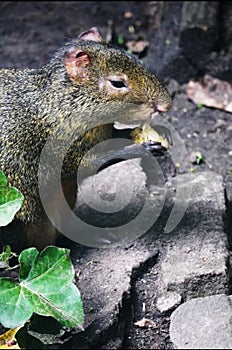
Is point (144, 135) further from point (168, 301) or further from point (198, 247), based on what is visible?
point (168, 301)

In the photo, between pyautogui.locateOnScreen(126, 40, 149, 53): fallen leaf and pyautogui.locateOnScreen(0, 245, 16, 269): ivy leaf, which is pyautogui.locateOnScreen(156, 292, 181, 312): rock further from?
pyautogui.locateOnScreen(126, 40, 149, 53): fallen leaf

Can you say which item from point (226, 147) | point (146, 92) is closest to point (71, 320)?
point (146, 92)

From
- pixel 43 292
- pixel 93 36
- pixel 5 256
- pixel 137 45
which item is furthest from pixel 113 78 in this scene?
pixel 137 45

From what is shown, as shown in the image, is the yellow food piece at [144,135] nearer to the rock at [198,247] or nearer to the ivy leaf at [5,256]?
the rock at [198,247]

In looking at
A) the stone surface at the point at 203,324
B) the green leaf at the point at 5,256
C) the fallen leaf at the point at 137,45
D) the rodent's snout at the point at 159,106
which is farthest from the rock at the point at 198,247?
the fallen leaf at the point at 137,45

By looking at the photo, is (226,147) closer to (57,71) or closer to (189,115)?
(189,115)
